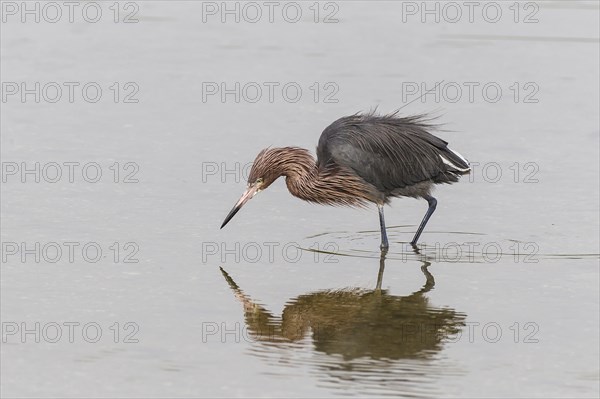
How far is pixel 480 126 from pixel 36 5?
28.6ft

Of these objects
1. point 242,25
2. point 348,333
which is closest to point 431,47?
point 242,25

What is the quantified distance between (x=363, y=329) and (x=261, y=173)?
2782mm

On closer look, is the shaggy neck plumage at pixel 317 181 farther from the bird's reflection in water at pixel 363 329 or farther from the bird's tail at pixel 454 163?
the bird's reflection in water at pixel 363 329

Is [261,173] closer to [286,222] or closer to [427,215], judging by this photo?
[286,222]

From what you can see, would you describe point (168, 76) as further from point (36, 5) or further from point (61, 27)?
point (36, 5)

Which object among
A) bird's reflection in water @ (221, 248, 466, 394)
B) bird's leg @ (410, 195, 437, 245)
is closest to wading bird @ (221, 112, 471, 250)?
bird's leg @ (410, 195, 437, 245)

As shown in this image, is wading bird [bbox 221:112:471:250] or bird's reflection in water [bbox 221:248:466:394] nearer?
bird's reflection in water [bbox 221:248:466:394]

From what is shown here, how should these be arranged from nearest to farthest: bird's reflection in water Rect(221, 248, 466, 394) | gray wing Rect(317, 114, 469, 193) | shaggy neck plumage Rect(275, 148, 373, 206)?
1. bird's reflection in water Rect(221, 248, 466, 394)
2. gray wing Rect(317, 114, 469, 193)
3. shaggy neck plumage Rect(275, 148, 373, 206)

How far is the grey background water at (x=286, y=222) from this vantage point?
30.0ft

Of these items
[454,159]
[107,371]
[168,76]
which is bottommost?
[107,371]

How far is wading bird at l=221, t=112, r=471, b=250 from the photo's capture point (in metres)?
12.2

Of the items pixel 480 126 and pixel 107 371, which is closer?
pixel 107 371

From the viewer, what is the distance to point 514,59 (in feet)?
61.8

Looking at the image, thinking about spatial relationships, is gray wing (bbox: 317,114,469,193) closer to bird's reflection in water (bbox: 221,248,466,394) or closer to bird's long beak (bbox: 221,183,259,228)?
bird's long beak (bbox: 221,183,259,228)
